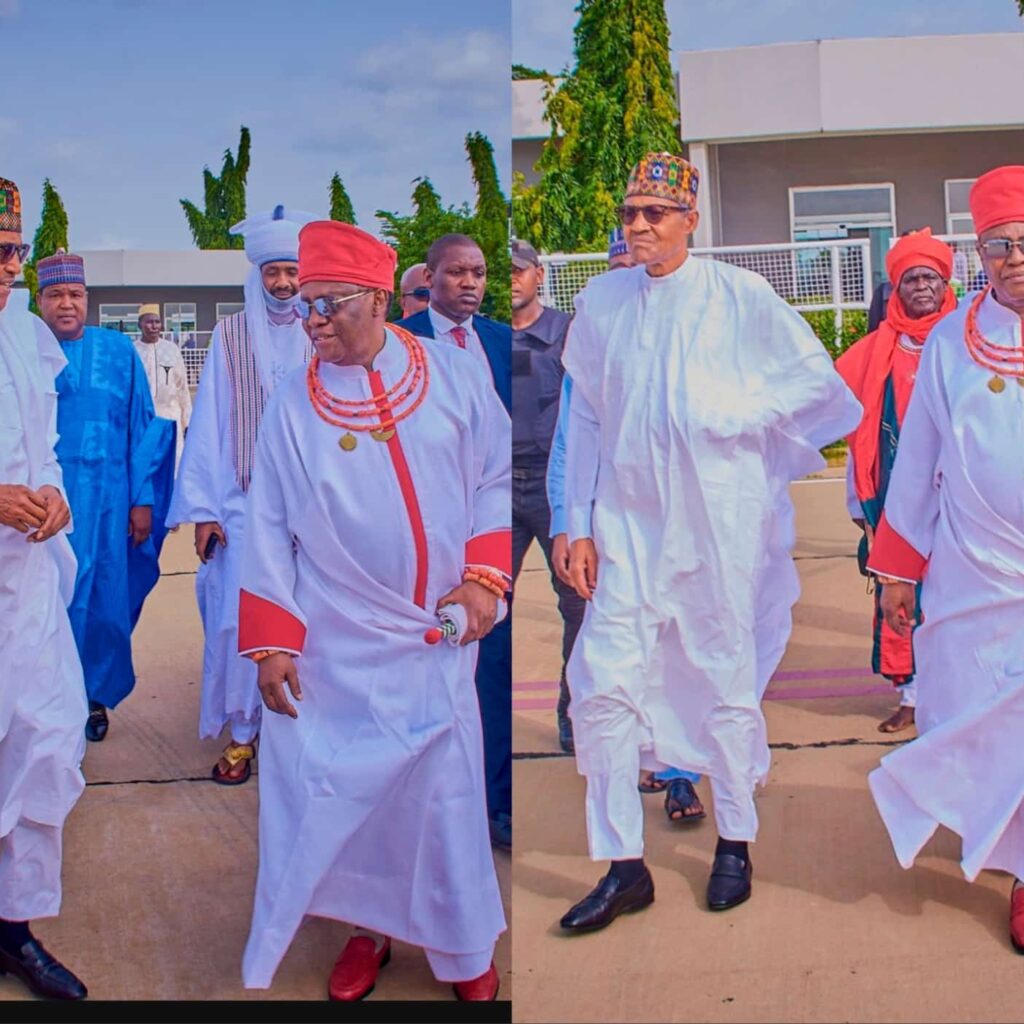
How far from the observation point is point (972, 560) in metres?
3.56

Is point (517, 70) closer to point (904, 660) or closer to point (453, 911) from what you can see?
point (453, 911)

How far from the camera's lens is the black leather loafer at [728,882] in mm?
3518

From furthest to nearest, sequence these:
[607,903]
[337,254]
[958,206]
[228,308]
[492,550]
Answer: [958,206] < [228,308] < [607,903] < [492,550] < [337,254]

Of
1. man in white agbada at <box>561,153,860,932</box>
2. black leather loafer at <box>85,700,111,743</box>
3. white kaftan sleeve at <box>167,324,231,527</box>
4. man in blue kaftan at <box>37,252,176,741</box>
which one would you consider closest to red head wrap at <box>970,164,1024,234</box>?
man in white agbada at <box>561,153,860,932</box>

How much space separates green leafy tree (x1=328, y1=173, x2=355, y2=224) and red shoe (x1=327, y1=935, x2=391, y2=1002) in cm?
152

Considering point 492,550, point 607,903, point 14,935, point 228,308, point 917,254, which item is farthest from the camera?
point 917,254

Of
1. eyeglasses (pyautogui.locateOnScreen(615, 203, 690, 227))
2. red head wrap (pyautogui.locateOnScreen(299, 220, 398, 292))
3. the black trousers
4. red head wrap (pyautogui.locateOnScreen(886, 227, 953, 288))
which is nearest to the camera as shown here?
red head wrap (pyautogui.locateOnScreen(299, 220, 398, 292))

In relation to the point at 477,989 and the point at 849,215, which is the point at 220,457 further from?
the point at 849,215

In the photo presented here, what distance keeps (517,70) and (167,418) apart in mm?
1203

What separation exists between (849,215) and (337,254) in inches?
66.8

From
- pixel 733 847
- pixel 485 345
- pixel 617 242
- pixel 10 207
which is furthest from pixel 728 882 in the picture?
pixel 10 207

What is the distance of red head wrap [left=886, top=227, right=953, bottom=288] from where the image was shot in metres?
4.47

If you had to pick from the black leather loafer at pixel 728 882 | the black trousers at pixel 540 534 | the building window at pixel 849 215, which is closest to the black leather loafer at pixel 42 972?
the black trousers at pixel 540 534

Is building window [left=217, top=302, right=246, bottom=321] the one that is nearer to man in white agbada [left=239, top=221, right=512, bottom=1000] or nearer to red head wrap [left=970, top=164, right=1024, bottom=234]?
man in white agbada [left=239, top=221, right=512, bottom=1000]
